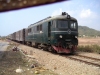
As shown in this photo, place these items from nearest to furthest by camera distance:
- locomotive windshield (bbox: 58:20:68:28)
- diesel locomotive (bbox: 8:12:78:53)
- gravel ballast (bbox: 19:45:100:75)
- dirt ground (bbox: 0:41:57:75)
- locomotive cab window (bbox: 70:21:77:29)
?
dirt ground (bbox: 0:41:57:75) < gravel ballast (bbox: 19:45:100:75) < diesel locomotive (bbox: 8:12:78:53) < locomotive windshield (bbox: 58:20:68:28) < locomotive cab window (bbox: 70:21:77:29)

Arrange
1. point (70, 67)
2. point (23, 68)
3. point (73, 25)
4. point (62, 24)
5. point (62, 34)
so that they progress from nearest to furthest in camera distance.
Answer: point (23, 68)
point (70, 67)
point (62, 34)
point (62, 24)
point (73, 25)

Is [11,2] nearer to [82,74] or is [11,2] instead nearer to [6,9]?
[6,9]

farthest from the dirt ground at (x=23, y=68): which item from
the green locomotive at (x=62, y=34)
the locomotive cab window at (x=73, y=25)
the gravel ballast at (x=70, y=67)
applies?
the locomotive cab window at (x=73, y=25)

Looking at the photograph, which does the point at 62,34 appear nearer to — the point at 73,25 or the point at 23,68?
the point at 73,25

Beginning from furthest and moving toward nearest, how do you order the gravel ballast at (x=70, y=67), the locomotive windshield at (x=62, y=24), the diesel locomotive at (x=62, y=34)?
1. the locomotive windshield at (x=62, y=24)
2. the diesel locomotive at (x=62, y=34)
3. the gravel ballast at (x=70, y=67)

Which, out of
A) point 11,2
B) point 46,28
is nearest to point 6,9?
point 11,2

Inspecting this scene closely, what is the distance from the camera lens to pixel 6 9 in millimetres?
727

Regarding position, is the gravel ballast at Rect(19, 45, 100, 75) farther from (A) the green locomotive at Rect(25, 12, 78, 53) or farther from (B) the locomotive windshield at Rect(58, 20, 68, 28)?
(B) the locomotive windshield at Rect(58, 20, 68, 28)

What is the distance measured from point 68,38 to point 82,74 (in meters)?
7.59

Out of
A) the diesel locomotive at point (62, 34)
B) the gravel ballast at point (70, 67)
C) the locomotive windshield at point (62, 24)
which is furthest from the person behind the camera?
the locomotive windshield at point (62, 24)

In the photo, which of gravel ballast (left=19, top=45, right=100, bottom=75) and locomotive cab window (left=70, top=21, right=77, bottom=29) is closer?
gravel ballast (left=19, top=45, right=100, bottom=75)

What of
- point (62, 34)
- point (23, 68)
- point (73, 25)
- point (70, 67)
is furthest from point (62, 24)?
point (23, 68)

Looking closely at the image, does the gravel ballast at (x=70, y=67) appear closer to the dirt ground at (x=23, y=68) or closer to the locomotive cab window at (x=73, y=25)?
the dirt ground at (x=23, y=68)

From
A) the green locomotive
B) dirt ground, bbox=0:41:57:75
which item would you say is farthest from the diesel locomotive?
dirt ground, bbox=0:41:57:75
